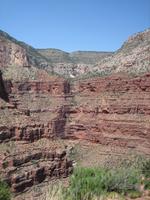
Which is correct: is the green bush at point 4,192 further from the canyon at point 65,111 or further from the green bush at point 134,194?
the green bush at point 134,194

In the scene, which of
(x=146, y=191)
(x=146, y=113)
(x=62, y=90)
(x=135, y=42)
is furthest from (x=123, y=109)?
(x=135, y=42)

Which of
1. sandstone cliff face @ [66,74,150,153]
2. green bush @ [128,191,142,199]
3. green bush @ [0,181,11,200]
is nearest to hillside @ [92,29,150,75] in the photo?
sandstone cliff face @ [66,74,150,153]

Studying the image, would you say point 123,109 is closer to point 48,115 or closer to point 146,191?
point 48,115

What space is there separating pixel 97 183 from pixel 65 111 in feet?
148

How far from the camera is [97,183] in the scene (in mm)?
38031

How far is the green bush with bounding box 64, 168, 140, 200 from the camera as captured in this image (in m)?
35.2

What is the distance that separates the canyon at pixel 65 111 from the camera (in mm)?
38062

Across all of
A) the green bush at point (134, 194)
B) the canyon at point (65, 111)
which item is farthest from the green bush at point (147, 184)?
the canyon at point (65, 111)

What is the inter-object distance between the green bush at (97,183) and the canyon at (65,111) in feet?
5.39

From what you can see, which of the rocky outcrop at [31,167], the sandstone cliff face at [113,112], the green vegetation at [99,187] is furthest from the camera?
the sandstone cliff face at [113,112]

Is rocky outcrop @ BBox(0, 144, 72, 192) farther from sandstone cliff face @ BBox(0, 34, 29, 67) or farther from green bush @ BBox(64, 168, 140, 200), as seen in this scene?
sandstone cliff face @ BBox(0, 34, 29, 67)

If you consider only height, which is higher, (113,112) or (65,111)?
(113,112)

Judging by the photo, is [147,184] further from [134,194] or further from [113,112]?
[113,112]

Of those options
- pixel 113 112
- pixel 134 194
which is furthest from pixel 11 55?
pixel 134 194
